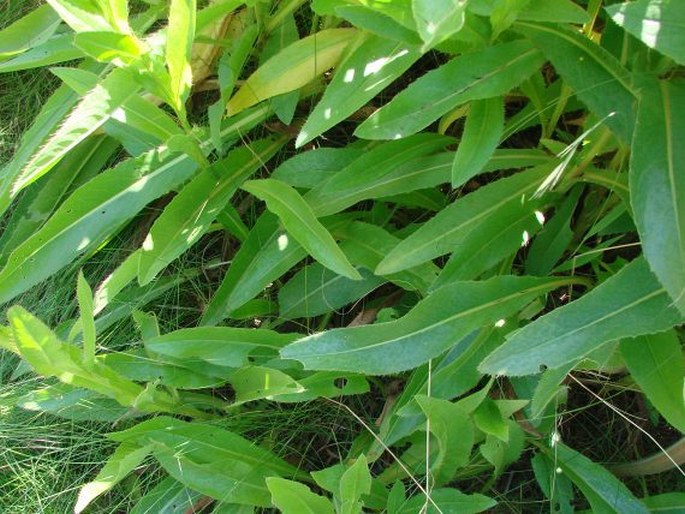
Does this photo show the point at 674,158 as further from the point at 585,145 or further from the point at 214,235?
the point at 214,235

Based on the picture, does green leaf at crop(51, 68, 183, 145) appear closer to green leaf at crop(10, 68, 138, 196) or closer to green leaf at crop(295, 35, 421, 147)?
green leaf at crop(10, 68, 138, 196)

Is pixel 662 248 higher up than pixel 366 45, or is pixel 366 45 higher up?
pixel 366 45

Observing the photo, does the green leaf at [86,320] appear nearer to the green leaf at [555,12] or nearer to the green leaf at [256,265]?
the green leaf at [256,265]

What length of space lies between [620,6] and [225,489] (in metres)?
0.73

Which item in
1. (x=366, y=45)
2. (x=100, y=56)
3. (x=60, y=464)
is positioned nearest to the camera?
(x=100, y=56)

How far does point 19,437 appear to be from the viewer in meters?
1.32

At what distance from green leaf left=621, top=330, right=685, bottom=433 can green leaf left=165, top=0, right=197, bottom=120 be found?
0.57 meters

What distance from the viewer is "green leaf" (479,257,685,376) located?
80cm

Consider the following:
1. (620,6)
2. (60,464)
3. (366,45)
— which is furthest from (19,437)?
(620,6)

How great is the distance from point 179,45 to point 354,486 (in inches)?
20.6

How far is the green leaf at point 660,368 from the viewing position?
35.9 inches

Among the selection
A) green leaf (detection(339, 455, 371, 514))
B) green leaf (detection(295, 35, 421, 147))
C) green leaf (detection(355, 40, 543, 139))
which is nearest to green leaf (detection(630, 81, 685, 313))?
green leaf (detection(355, 40, 543, 139))

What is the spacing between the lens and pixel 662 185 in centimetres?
80

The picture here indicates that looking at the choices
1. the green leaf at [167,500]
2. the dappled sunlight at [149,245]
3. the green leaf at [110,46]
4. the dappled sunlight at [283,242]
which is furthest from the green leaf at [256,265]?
the green leaf at [110,46]
